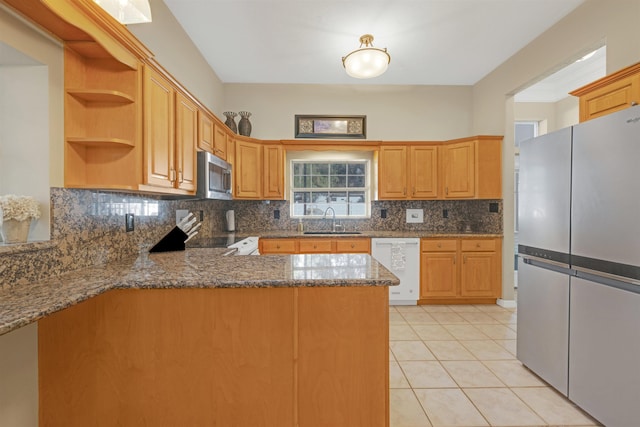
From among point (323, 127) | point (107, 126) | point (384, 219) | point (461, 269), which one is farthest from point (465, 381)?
point (323, 127)

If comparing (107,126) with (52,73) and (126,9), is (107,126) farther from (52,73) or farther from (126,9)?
(126,9)

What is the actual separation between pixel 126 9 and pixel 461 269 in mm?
4038

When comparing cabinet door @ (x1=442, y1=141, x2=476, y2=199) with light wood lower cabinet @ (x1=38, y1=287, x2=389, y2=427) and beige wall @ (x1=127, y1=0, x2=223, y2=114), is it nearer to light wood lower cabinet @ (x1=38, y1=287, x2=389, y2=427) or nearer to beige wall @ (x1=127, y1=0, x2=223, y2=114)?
light wood lower cabinet @ (x1=38, y1=287, x2=389, y2=427)

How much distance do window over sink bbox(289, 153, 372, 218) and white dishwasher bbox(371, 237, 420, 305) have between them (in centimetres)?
82

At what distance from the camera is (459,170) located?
158 inches

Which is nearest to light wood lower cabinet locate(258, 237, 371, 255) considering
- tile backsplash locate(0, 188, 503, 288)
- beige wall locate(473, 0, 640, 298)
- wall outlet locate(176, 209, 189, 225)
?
tile backsplash locate(0, 188, 503, 288)

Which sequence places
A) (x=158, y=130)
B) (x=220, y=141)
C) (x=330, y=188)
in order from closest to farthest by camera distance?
(x=158, y=130) < (x=220, y=141) < (x=330, y=188)

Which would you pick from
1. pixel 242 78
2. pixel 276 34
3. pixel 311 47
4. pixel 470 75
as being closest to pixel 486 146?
pixel 470 75

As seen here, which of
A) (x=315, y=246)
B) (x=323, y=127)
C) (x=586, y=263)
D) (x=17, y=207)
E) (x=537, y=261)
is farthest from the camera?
(x=323, y=127)

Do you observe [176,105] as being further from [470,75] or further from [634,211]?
[470,75]

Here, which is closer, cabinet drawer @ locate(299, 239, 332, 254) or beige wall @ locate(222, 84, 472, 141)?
cabinet drawer @ locate(299, 239, 332, 254)

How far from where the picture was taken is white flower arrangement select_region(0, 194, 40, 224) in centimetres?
128

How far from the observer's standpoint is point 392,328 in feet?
10.3

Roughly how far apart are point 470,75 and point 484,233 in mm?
2174
